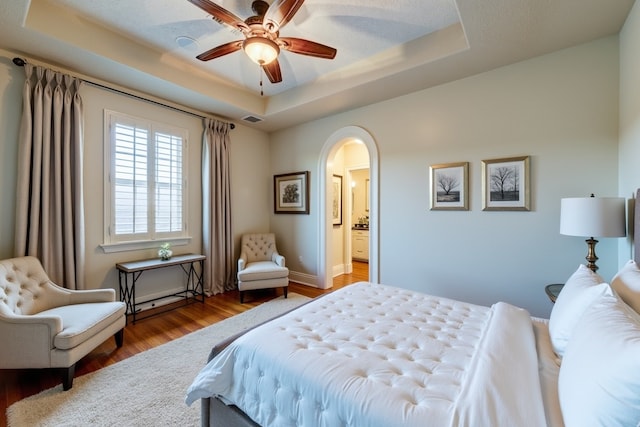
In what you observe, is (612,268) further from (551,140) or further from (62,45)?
(62,45)

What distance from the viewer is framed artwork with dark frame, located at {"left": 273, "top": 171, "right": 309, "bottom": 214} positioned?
4.55 meters

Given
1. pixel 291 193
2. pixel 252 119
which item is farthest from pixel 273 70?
pixel 291 193

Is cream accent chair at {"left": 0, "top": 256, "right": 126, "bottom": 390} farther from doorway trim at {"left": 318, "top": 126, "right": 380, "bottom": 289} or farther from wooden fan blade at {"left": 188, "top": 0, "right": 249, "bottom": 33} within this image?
doorway trim at {"left": 318, "top": 126, "right": 380, "bottom": 289}

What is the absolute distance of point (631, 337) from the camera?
0.81 meters

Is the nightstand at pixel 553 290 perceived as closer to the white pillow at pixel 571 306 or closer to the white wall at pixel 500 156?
the white wall at pixel 500 156

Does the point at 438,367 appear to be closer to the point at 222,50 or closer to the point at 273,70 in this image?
the point at 273,70

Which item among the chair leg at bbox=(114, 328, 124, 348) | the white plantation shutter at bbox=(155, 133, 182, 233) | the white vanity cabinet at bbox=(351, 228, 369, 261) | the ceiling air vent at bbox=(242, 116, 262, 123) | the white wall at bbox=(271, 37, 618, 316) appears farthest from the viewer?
the white vanity cabinet at bbox=(351, 228, 369, 261)

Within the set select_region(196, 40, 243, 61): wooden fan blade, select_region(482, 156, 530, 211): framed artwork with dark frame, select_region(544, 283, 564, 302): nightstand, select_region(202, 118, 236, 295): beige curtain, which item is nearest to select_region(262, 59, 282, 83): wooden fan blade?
select_region(196, 40, 243, 61): wooden fan blade

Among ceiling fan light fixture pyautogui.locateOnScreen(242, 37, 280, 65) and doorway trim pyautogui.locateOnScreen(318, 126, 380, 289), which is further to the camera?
doorway trim pyautogui.locateOnScreen(318, 126, 380, 289)

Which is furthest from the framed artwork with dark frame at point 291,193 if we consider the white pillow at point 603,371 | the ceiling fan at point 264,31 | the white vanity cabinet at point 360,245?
the white pillow at point 603,371

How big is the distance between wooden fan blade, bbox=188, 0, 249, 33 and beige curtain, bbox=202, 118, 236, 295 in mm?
2278

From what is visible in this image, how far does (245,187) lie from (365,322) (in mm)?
3649

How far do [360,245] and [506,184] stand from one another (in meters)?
4.24

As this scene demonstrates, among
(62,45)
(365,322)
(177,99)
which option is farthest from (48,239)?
(365,322)
